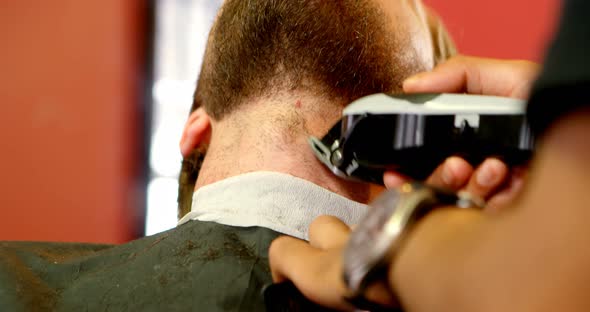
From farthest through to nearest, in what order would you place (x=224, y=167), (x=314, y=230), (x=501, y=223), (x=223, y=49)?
(x=223, y=49) → (x=224, y=167) → (x=314, y=230) → (x=501, y=223)

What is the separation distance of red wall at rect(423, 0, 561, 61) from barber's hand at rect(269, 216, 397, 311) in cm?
189

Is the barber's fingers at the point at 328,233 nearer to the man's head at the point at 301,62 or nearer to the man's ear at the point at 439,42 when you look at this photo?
the man's head at the point at 301,62

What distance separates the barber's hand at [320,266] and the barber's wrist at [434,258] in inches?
1.6

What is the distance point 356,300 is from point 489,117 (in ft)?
0.83

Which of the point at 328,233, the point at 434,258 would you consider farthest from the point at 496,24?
the point at 434,258

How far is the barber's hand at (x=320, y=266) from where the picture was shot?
1.42 feet

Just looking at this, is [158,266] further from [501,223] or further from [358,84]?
[501,223]

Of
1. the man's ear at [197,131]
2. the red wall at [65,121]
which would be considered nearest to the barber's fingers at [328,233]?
the man's ear at [197,131]

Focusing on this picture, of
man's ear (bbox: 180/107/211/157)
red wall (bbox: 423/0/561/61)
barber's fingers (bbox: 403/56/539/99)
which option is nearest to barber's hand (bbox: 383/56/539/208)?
barber's fingers (bbox: 403/56/539/99)

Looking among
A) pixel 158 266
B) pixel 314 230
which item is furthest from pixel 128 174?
pixel 314 230

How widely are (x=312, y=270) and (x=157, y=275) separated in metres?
0.33

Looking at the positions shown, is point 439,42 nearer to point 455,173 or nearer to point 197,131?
point 197,131

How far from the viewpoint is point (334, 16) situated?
961 millimetres

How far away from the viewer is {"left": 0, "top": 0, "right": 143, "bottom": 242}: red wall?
2.51 meters
